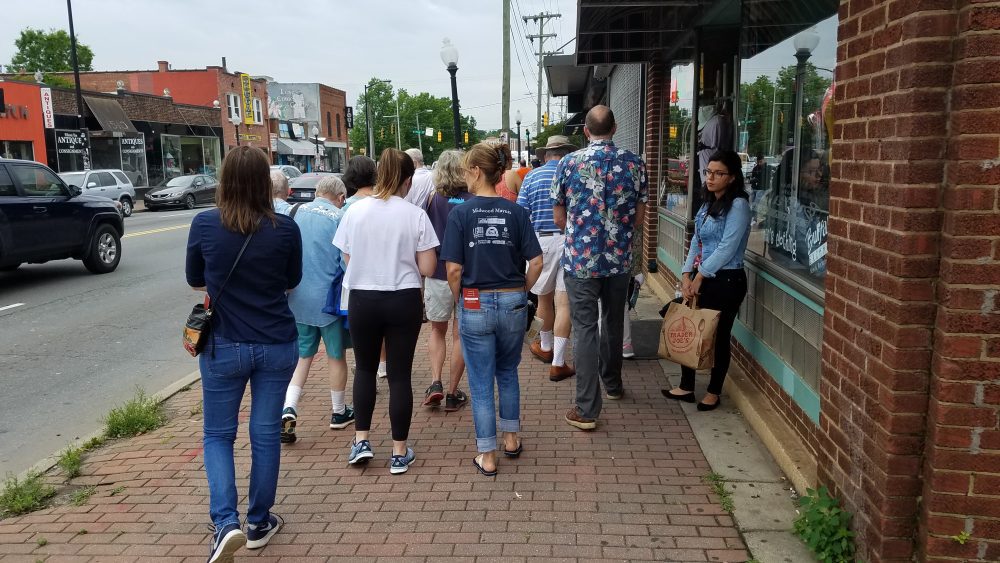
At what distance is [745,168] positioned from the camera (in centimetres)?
624

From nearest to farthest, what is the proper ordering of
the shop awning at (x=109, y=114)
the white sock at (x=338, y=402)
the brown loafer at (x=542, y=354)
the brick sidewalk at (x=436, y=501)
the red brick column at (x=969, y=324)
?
the red brick column at (x=969, y=324)
the brick sidewalk at (x=436, y=501)
the white sock at (x=338, y=402)
the brown loafer at (x=542, y=354)
the shop awning at (x=109, y=114)

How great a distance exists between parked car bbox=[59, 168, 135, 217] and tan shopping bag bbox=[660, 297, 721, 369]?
23.0 meters

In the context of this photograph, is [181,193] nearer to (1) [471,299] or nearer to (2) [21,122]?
(2) [21,122]

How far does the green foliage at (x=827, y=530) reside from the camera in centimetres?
320

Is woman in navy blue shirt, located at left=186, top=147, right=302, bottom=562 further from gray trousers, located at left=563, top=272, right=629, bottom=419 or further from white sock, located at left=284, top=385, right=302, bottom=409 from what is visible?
gray trousers, located at left=563, top=272, right=629, bottom=419

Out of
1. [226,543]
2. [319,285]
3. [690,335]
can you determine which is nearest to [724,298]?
[690,335]

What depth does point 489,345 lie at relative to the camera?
4332 mm

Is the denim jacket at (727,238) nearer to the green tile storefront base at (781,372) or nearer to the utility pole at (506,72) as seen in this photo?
the green tile storefront base at (781,372)

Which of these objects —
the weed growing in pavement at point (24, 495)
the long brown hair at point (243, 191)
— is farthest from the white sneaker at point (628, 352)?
the weed growing in pavement at point (24, 495)

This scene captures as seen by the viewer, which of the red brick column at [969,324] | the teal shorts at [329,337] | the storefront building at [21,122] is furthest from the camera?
the storefront building at [21,122]

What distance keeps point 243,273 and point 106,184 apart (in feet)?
84.5

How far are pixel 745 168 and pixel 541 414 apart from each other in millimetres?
2650

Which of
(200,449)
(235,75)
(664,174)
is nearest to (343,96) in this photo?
(235,75)

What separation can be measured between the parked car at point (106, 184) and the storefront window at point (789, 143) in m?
22.7
